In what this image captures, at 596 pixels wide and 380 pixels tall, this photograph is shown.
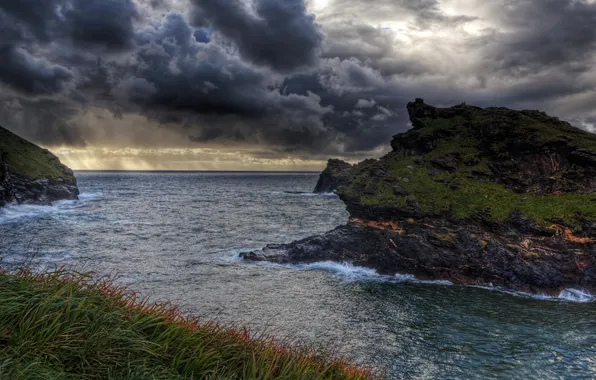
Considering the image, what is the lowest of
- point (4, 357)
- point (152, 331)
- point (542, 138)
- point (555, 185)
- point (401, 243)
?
point (401, 243)

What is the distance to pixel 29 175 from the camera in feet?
305

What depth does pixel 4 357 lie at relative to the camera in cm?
726

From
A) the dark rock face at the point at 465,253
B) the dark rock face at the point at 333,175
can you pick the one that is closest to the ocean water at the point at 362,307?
the dark rock face at the point at 465,253

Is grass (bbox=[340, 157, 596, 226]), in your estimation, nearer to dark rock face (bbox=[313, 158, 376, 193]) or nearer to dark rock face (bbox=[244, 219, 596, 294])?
dark rock face (bbox=[244, 219, 596, 294])

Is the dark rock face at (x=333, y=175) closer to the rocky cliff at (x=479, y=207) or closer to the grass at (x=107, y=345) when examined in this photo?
the rocky cliff at (x=479, y=207)

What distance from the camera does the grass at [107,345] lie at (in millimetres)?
7793

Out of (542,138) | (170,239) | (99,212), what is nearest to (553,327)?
(542,138)

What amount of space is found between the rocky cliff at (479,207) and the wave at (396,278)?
28.1 inches

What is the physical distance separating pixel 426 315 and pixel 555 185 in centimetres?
2245

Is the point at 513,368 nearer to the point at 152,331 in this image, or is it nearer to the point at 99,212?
the point at 152,331

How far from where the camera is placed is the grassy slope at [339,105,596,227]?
3669 cm

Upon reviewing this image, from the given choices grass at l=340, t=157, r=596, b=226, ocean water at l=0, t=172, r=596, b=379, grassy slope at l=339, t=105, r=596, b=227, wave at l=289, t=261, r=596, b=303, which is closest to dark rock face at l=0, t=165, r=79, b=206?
ocean water at l=0, t=172, r=596, b=379

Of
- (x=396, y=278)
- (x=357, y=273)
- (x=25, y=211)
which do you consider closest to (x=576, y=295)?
(x=396, y=278)

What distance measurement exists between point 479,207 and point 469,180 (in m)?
5.65
